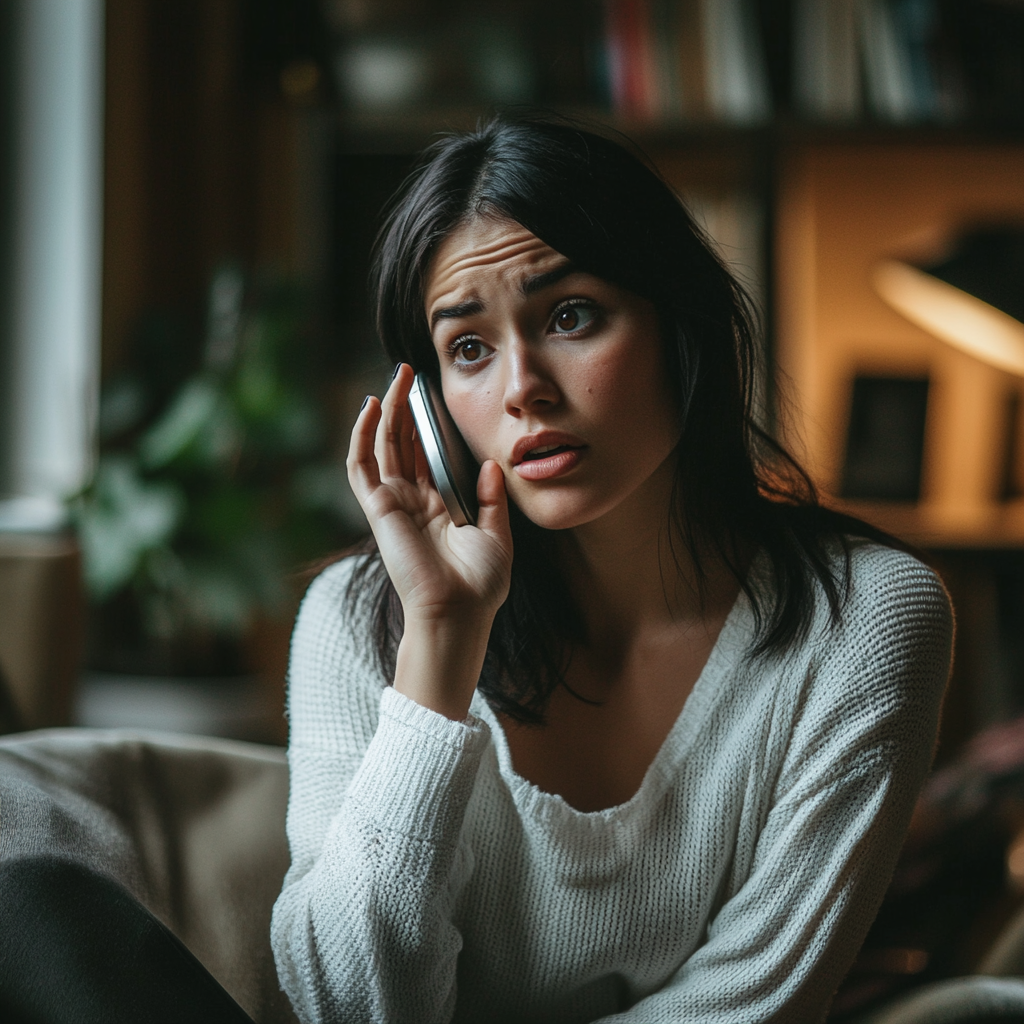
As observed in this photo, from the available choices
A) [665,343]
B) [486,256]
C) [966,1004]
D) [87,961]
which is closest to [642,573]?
[665,343]

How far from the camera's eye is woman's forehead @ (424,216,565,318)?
83cm

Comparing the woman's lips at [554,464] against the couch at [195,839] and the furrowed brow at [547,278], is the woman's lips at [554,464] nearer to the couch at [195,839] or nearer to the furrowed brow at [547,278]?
the furrowed brow at [547,278]


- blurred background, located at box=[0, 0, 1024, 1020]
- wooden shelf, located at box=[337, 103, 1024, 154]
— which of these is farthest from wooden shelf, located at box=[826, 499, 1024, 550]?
wooden shelf, located at box=[337, 103, 1024, 154]

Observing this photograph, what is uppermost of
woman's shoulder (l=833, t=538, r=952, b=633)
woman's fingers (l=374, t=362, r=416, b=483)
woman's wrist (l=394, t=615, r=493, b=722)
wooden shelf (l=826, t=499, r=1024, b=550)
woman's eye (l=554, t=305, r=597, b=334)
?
woman's eye (l=554, t=305, r=597, b=334)

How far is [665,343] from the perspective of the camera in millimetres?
890

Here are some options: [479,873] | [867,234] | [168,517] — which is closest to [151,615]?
[168,517]

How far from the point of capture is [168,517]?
1.97 metres

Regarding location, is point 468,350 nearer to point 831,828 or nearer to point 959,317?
point 831,828

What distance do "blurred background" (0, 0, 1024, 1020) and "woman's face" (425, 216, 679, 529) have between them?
4.20ft

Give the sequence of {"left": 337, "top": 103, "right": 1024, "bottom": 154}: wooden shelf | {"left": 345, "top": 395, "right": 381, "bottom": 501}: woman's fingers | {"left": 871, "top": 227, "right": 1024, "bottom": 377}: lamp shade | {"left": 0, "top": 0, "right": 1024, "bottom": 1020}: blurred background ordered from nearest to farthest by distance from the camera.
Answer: {"left": 345, "top": 395, "right": 381, "bottom": 501}: woman's fingers < {"left": 871, "top": 227, "right": 1024, "bottom": 377}: lamp shade < {"left": 0, "top": 0, "right": 1024, "bottom": 1020}: blurred background < {"left": 337, "top": 103, "right": 1024, "bottom": 154}: wooden shelf

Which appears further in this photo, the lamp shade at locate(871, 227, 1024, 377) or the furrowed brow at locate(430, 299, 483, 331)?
the lamp shade at locate(871, 227, 1024, 377)

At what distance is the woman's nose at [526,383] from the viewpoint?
82 cm

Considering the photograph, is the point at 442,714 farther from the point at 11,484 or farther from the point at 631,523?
the point at 11,484

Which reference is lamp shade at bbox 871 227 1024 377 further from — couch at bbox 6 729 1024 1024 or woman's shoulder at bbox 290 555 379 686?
woman's shoulder at bbox 290 555 379 686
